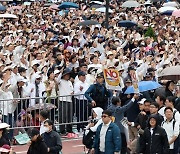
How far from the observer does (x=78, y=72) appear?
22172 mm

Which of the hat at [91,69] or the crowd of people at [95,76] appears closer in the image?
the crowd of people at [95,76]

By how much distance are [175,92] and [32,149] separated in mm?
6695

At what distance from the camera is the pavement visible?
19.8m

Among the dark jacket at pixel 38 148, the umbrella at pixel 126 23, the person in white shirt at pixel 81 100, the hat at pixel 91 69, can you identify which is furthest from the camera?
the umbrella at pixel 126 23

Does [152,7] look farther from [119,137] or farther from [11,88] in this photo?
[119,137]

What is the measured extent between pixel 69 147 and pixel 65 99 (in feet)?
3.93

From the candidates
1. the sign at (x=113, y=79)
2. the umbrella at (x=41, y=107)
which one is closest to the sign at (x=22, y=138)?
the umbrella at (x=41, y=107)

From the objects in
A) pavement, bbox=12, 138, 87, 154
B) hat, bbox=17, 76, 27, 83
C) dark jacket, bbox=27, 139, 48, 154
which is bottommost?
pavement, bbox=12, 138, 87, 154

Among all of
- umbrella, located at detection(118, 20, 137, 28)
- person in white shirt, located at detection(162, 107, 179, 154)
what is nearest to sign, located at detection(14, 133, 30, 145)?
person in white shirt, located at detection(162, 107, 179, 154)

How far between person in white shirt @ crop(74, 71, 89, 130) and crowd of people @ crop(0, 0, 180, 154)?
0.02m

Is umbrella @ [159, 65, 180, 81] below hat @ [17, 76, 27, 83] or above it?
above

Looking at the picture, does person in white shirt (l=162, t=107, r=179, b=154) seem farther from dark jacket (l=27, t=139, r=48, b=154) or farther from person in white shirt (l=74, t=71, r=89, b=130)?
person in white shirt (l=74, t=71, r=89, b=130)

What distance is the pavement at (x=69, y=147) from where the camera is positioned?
19.8m

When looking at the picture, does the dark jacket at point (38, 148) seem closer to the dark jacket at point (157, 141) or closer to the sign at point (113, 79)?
the dark jacket at point (157, 141)
